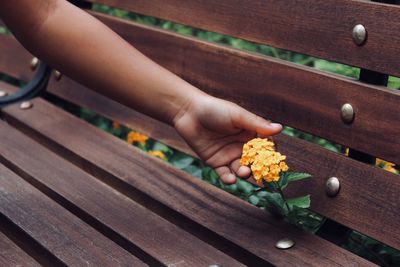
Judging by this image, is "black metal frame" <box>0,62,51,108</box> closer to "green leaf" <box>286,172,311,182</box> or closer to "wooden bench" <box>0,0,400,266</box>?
"wooden bench" <box>0,0,400,266</box>

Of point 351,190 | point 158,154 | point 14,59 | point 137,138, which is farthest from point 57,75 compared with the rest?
point 351,190

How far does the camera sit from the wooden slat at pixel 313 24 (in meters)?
1.72

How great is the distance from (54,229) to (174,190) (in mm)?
350

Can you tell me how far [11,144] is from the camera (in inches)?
95.3

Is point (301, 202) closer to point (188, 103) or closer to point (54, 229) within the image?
point (188, 103)

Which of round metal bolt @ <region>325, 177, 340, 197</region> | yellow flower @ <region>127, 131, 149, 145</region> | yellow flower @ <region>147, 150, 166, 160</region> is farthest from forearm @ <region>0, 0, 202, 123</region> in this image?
yellow flower @ <region>127, 131, 149, 145</region>

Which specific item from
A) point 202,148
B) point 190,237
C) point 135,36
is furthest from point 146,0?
point 190,237

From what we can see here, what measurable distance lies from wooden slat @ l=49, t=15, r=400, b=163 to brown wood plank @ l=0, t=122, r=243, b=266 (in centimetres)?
39

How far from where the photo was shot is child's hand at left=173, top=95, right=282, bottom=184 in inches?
72.1

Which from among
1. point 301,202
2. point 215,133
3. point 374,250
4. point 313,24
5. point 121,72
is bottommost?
point 374,250

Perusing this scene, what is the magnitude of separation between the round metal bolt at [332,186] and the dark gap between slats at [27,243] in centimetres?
61

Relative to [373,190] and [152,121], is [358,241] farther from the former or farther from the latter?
[152,121]

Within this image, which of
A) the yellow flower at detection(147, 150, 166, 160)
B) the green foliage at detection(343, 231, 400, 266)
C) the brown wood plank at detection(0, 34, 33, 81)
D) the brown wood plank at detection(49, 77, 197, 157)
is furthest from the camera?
the brown wood plank at detection(0, 34, 33, 81)

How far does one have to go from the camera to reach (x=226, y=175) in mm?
1870
